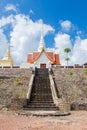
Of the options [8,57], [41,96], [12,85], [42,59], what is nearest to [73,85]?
[41,96]

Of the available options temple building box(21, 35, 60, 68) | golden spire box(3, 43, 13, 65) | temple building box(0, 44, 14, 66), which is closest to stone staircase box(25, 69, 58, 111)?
temple building box(21, 35, 60, 68)

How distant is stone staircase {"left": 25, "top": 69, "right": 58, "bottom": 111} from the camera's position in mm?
17978

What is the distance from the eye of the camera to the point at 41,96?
20.8 metres

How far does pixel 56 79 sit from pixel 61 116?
39.7 ft

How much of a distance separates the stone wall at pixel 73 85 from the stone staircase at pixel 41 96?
1.12 metres

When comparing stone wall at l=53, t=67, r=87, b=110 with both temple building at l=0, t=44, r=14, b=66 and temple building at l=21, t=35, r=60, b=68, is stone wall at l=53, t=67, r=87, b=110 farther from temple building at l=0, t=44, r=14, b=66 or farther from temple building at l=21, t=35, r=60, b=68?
temple building at l=0, t=44, r=14, b=66

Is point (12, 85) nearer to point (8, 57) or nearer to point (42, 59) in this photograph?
point (42, 59)

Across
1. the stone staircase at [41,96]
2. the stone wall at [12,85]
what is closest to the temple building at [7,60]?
the stone wall at [12,85]

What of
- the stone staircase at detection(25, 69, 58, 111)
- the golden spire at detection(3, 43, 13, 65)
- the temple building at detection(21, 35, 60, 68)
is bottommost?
the stone staircase at detection(25, 69, 58, 111)

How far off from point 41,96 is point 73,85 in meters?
4.81

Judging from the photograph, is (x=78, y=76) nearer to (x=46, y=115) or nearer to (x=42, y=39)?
(x=46, y=115)

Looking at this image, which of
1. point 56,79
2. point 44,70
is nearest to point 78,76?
point 56,79

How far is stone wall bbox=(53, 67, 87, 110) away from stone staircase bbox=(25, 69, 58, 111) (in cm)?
112

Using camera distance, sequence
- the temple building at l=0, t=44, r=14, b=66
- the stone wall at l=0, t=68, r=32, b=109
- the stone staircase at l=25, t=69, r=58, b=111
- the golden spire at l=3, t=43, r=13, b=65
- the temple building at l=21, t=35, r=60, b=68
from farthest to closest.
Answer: the golden spire at l=3, t=43, r=13, b=65
the temple building at l=0, t=44, r=14, b=66
the temple building at l=21, t=35, r=60, b=68
the stone wall at l=0, t=68, r=32, b=109
the stone staircase at l=25, t=69, r=58, b=111
